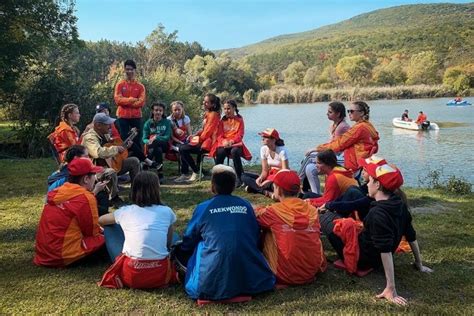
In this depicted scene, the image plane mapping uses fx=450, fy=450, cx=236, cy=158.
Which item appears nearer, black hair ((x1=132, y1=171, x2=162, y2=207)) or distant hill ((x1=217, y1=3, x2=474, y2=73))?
black hair ((x1=132, y1=171, x2=162, y2=207))

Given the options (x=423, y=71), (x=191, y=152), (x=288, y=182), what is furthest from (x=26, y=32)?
(x=423, y=71)

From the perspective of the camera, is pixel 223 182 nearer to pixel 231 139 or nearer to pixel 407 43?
pixel 231 139

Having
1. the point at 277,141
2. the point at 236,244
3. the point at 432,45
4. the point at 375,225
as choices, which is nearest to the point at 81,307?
Result: the point at 236,244

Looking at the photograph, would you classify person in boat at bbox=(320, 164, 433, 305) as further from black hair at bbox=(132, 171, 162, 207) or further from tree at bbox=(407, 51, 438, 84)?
tree at bbox=(407, 51, 438, 84)

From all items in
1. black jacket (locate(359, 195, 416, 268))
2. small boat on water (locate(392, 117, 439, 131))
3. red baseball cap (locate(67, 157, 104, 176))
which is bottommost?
small boat on water (locate(392, 117, 439, 131))

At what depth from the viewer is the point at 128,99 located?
796cm

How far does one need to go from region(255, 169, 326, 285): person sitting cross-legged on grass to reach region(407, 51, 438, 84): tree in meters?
66.4

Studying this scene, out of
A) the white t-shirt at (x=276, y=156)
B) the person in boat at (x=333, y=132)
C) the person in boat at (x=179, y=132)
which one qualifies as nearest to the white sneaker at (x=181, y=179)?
the person in boat at (x=179, y=132)

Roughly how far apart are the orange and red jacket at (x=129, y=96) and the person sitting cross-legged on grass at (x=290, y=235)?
4.91 meters

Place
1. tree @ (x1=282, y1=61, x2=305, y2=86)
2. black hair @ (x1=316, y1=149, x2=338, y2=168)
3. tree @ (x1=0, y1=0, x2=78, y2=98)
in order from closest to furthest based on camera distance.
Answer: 1. black hair @ (x1=316, y1=149, x2=338, y2=168)
2. tree @ (x1=0, y1=0, x2=78, y2=98)
3. tree @ (x1=282, y1=61, x2=305, y2=86)

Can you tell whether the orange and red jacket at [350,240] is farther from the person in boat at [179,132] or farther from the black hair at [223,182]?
the person in boat at [179,132]

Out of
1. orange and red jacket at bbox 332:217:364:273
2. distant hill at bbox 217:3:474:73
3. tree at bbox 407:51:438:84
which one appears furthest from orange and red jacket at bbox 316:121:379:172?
distant hill at bbox 217:3:474:73

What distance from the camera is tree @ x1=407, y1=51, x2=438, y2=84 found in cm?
6531

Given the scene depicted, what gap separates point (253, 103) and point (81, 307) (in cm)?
4605
